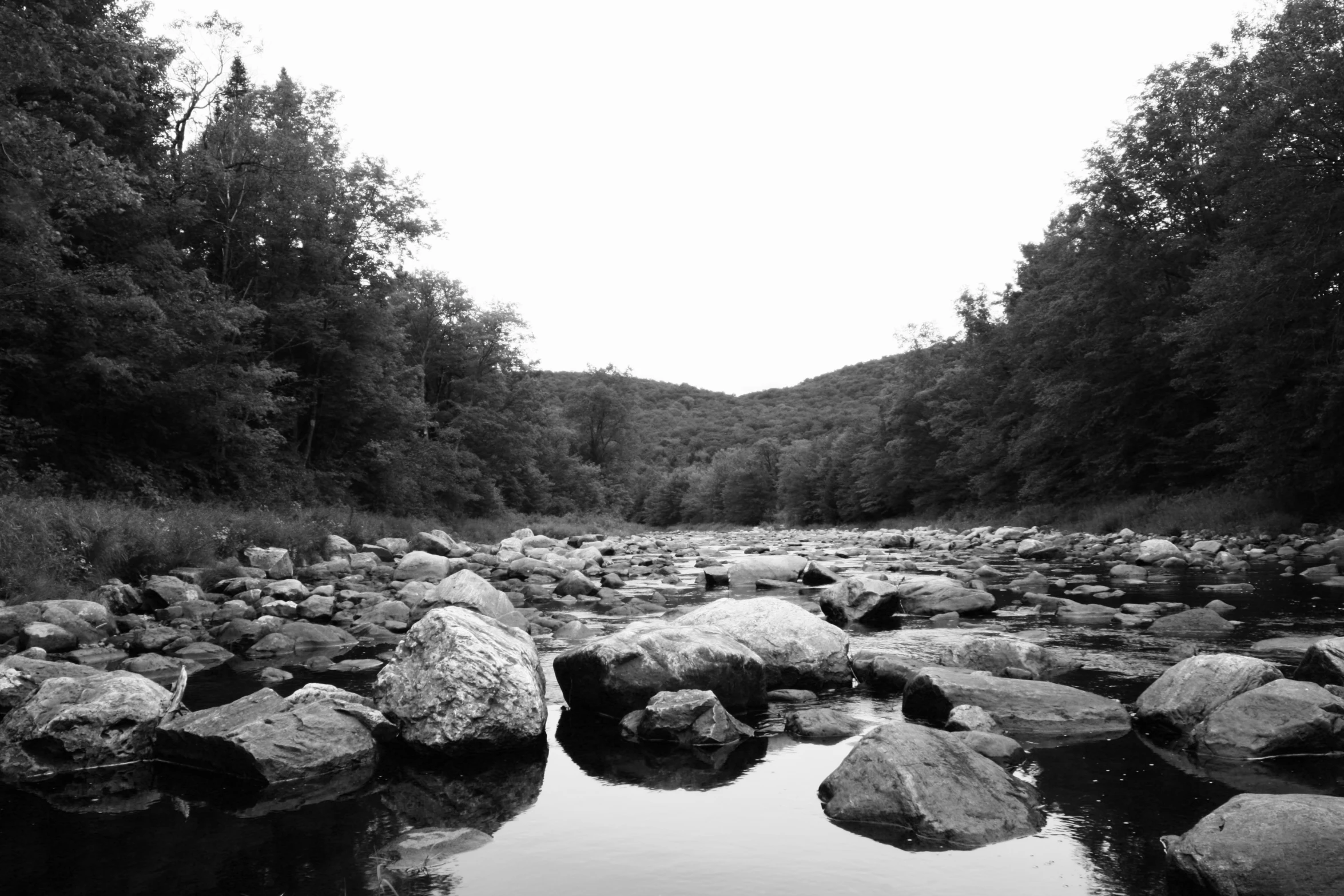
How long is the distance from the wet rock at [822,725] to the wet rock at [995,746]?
78 centimetres

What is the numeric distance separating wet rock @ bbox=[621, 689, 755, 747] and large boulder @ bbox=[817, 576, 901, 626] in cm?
464

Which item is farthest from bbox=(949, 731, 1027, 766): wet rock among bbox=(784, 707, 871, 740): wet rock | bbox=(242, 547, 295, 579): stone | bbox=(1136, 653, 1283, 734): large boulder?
bbox=(242, 547, 295, 579): stone

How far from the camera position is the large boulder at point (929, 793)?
3744 millimetres

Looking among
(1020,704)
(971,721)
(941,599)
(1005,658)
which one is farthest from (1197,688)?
(941,599)

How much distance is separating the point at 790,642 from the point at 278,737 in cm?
406

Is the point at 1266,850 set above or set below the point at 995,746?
above

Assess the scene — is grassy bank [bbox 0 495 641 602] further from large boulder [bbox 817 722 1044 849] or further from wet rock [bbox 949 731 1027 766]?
wet rock [bbox 949 731 1027 766]

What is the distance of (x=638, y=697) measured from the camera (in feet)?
19.5

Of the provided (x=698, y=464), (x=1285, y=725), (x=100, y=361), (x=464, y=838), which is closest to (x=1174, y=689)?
(x=1285, y=725)

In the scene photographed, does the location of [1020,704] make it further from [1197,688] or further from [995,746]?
[1197,688]

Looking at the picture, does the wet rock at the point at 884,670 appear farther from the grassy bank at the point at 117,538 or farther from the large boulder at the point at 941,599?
the grassy bank at the point at 117,538

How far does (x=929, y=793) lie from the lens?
391 cm

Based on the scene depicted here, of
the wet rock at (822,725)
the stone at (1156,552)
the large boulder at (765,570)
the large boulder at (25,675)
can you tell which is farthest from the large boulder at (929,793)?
the stone at (1156,552)

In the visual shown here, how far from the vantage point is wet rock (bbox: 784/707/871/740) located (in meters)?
5.47
